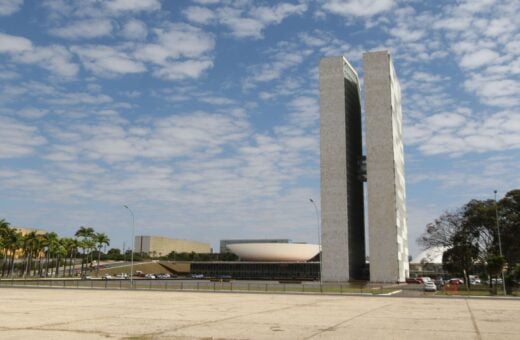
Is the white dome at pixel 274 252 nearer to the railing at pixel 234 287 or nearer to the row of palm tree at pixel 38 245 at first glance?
the row of palm tree at pixel 38 245

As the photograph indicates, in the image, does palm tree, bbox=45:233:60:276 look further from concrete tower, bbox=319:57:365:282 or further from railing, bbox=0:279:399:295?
concrete tower, bbox=319:57:365:282

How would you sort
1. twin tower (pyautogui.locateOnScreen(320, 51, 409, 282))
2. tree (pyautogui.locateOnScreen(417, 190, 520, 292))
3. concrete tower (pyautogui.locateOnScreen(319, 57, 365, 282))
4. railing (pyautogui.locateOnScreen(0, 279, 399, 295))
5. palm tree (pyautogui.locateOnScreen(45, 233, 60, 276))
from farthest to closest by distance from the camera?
1. palm tree (pyautogui.locateOnScreen(45, 233, 60, 276))
2. concrete tower (pyautogui.locateOnScreen(319, 57, 365, 282))
3. twin tower (pyautogui.locateOnScreen(320, 51, 409, 282))
4. tree (pyautogui.locateOnScreen(417, 190, 520, 292))
5. railing (pyautogui.locateOnScreen(0, 279, 399, 295))

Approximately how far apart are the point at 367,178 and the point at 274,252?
53058mm

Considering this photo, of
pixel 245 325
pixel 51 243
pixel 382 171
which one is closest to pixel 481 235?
pixel 382 171

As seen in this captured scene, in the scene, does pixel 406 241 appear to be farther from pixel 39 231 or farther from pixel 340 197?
pixel 39 231

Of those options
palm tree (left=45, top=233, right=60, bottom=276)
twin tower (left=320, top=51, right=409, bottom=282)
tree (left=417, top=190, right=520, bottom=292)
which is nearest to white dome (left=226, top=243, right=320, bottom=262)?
twin tower (left=320, top=51, right=409, bottom=282)

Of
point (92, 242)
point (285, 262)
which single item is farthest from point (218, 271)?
point (92, 242)

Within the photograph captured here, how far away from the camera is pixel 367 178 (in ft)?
357

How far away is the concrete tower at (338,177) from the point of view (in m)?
108

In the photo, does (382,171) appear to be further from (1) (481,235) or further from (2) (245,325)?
(2) (245,325)

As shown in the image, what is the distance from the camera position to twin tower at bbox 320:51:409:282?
105125 mm

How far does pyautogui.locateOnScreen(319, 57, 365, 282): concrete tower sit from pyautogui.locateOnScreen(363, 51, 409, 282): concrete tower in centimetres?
550

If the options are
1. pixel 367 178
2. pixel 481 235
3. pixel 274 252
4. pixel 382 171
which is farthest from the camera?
pixel 274 252

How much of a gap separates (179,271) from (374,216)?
289 ft
